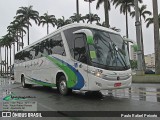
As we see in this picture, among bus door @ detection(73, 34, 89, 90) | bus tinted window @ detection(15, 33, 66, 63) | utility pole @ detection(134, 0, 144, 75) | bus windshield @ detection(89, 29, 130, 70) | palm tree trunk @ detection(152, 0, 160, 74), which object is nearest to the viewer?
bus windshield @ detection(89, 29, 130, 70)

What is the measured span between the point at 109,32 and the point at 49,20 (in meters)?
63.3

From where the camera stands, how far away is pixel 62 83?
14.0m

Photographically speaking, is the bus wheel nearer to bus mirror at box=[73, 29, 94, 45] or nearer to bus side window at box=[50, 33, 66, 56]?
bus side window at box=[50, 33, 66, 56]

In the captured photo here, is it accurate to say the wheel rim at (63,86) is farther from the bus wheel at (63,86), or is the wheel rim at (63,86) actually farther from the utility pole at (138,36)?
the utility pole at (138,36)

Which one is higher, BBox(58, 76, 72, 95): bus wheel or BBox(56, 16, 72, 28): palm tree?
BBox(56, 16, 72, 28): palm tree

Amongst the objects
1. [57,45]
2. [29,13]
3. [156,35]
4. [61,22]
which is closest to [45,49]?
[57,45]

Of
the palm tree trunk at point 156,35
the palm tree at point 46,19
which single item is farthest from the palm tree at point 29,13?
the palm tree trunk at point 156,35

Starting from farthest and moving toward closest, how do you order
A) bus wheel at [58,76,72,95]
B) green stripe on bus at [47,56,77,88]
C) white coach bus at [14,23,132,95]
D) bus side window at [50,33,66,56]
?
1. bus side window at [50,33,66,56]
2. bus wheel at [58,76,72,95]
3. green stripe on bus at [47,56,77,88]
4. white coach bus at [14,23,132,95]

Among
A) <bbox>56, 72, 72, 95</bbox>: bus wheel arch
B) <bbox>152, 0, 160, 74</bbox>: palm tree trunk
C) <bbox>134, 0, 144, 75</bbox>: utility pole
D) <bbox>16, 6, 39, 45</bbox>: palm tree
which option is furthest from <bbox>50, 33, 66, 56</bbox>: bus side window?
<bbox>16, 6, 39, 45</bbox>: palm tree

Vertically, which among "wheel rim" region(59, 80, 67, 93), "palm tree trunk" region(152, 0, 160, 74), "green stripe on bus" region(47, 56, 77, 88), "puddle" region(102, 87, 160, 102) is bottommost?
"puddle" region(102, 87, 160, 102)

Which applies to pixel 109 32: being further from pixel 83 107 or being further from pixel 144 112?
pixel 144 112

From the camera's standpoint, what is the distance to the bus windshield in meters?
11.8

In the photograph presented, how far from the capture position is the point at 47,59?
633 inches

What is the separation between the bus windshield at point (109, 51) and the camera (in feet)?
38.8
